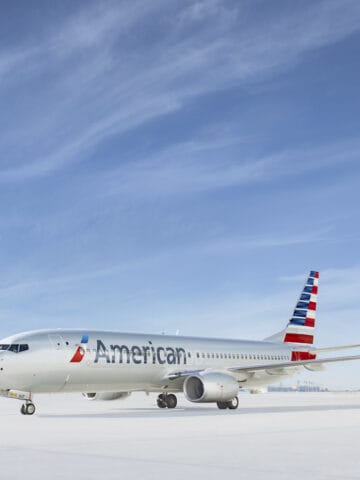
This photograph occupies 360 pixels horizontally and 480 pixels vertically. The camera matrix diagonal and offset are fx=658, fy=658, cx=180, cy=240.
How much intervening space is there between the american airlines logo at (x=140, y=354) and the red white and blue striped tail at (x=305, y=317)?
410 inches

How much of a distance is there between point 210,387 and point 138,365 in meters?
3.43

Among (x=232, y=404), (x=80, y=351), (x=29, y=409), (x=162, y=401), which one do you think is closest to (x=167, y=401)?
(x=162, y=401)

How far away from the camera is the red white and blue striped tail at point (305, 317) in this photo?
40.2 m

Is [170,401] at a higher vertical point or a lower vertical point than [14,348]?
lower

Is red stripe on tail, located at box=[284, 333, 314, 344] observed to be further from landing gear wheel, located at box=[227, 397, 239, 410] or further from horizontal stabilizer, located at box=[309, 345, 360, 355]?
landing gear wheel, located at box=[227, 397, 239, 410]

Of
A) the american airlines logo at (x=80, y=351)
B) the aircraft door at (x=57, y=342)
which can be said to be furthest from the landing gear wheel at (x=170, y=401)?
the aircraft door at (x=57, y=342)

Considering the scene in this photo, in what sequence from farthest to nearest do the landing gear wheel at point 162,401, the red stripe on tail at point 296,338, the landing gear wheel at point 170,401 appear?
the red stripe on tail at point 296,338 → the landing gear wheel at point 162,401 → the landing gear wheel at point 170,401

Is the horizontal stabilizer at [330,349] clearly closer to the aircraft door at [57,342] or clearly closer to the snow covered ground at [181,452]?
the aircraft door at [57,342]

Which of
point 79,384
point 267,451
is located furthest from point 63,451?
point 79,384

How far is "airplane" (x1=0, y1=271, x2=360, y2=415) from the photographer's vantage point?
26.0m

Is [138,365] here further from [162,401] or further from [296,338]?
[296,338]

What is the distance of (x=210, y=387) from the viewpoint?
1137 inches

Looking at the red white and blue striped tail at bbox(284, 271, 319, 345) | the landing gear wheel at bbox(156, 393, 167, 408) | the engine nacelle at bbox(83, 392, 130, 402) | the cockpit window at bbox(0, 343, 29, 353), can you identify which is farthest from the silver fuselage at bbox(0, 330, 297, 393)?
the red white and blue striped tail at bbox(284, 271, 319, 345)

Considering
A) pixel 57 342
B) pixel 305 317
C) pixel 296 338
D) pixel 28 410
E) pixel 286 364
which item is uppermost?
pixel 305 317
